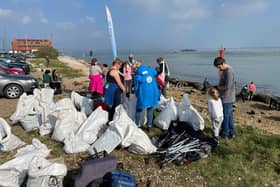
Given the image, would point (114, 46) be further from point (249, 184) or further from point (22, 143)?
point (249, 184)

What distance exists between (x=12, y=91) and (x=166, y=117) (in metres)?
6.56

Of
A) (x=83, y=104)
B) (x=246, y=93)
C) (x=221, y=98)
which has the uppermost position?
(x=221, y=98)

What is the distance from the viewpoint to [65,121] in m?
4.52

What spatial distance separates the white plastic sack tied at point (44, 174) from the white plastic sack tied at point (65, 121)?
65.1 inches

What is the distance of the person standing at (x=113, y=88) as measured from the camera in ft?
16.9

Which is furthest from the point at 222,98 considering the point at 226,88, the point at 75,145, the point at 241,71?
the point at 241,71

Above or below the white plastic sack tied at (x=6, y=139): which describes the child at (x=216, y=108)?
above

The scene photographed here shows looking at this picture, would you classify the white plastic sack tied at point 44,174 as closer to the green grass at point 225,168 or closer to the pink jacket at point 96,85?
the green grass at point 225,168

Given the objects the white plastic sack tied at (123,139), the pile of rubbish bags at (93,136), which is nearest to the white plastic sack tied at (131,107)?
the pile of rubbish bags at (93,136)

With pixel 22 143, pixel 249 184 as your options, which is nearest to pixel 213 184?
pixel 249 184

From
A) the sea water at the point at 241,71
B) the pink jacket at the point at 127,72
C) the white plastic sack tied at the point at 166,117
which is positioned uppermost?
the pink jacket at the point at 127,72

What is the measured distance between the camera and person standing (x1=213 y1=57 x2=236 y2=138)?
4.34m

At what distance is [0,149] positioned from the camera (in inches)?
163

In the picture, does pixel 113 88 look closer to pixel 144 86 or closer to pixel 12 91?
pixel 144 86
